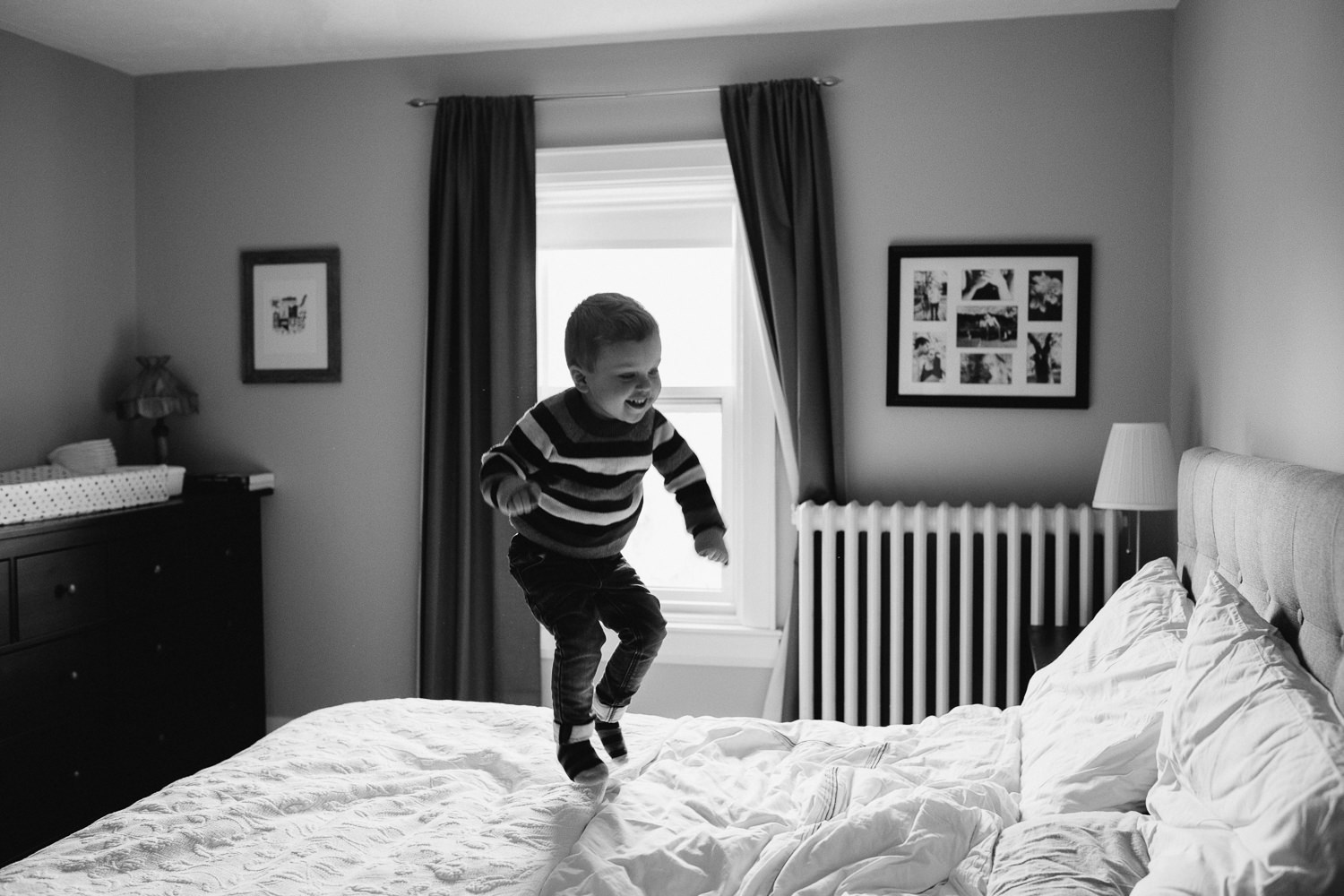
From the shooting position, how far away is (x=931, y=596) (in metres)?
3.39

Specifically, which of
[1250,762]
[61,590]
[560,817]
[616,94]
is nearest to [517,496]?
[560,817]

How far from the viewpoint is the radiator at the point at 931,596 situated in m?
3.20

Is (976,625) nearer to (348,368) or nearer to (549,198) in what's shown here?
(549,198)

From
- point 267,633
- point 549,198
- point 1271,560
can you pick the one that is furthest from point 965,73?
point 267,633

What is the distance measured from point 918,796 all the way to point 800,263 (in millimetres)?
2110

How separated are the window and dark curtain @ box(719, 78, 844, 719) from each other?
0.16 metres

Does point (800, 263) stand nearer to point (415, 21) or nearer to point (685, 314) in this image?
point (685, 314)

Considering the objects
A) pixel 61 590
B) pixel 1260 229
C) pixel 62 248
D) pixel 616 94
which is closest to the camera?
pixel 1260 229

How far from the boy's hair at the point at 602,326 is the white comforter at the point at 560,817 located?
75 cm

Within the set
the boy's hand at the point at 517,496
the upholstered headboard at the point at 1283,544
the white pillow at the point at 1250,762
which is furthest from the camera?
the boy's hand at the point at 517,496

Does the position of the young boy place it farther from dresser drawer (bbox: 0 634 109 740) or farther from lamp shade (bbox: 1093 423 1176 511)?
dresser drawer (bbox: 0 634 109 740)

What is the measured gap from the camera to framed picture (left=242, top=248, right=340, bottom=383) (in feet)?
12.6

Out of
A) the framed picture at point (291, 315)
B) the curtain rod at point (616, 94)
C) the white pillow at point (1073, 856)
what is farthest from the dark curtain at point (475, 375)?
the white pillow at point (1073, 856)

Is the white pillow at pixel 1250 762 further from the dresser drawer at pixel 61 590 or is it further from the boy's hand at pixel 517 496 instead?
the dresser drawer at pixel 61 590
